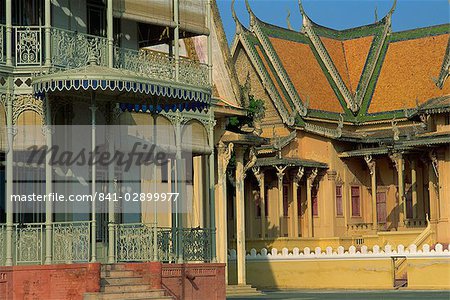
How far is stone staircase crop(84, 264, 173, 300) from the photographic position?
732 inches

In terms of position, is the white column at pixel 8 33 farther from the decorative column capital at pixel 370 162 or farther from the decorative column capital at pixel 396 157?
the decorative column capital at pixel 370 162

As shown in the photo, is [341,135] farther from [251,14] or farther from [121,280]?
[121,280]

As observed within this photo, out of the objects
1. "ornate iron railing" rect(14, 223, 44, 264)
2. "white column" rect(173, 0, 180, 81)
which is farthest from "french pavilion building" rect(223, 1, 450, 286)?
"ornate iron railing" rect(14, 223, 44, 264)

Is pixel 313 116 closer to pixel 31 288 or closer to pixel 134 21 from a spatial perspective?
pixel 134 21

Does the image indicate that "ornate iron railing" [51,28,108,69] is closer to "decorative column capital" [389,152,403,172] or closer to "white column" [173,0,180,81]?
"white column" [173,0,180,81]

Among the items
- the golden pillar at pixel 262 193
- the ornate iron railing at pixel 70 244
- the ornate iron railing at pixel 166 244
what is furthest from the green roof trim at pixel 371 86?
the ornate iron railing at pixel 70 244

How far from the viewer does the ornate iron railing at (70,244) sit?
62.4 ft

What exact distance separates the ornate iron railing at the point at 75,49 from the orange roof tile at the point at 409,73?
102 ft

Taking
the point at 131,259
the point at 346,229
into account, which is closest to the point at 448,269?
the point at 346,229

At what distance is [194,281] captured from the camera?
70.6 feet

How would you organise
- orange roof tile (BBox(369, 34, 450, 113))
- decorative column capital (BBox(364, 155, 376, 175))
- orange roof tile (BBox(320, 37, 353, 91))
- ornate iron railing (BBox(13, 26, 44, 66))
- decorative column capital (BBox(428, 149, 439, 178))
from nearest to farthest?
ornate iron railing (BBox(13, 26, 44, 66)), decorative column capital (BBox(428, 149, 439, 178)), decorative column capital (BBox(364, 155, 376, 175)), orange roof tile (BBox(369, 34, 450, 113)), orange roof tile (BBox(320, 37, 353, 91))

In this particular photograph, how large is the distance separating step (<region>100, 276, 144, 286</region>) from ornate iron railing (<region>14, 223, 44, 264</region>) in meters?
1.23

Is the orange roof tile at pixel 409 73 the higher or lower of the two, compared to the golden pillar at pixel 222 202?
higher

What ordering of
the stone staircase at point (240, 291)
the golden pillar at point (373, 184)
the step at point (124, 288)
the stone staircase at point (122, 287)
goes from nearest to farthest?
the stone staircase at point (122, 287) < the step at point (124, 288) < the stone staircase at point (240, 291) < the golden pillar at point (373, 184)
